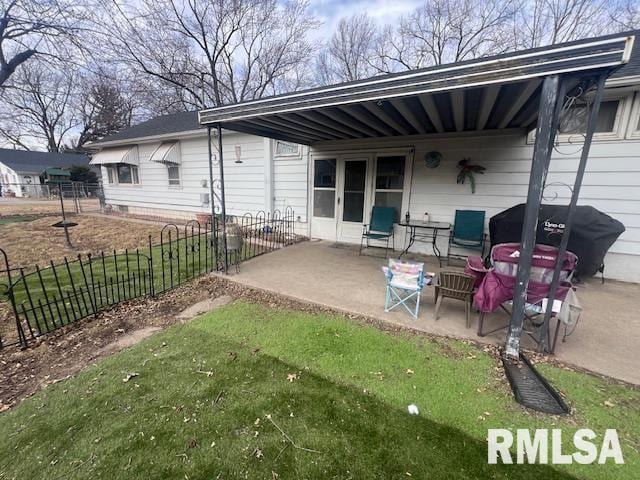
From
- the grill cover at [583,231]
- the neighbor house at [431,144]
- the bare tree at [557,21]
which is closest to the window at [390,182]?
the neighbor house at [431,144]

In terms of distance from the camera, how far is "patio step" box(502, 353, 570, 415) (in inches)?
73.4

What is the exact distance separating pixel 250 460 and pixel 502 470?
1386mm

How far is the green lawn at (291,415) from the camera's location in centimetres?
150

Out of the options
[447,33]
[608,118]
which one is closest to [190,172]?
[608,118]

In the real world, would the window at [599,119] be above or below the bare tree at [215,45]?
below

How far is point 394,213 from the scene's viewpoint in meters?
5.62

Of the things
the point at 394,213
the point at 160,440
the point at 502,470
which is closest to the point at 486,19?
the point at 394,213

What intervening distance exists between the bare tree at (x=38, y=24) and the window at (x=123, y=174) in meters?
3.82

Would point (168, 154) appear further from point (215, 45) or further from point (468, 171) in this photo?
point (468, 171)

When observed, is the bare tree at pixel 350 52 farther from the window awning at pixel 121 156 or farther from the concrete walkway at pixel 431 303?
the concrete walkway at pixel 431 303

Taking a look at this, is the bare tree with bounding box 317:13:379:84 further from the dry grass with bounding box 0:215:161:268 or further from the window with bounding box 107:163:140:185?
the dry grass with bounding box 0:215:161:268

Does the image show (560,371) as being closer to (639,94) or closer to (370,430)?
(370,430)

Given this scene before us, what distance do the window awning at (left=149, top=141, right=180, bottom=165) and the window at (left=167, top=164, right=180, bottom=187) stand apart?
0.35 m

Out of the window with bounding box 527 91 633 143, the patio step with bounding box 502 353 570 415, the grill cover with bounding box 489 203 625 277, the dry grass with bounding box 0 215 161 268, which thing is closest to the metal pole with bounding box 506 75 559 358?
the patio step with bounding box 502 353 570 415
